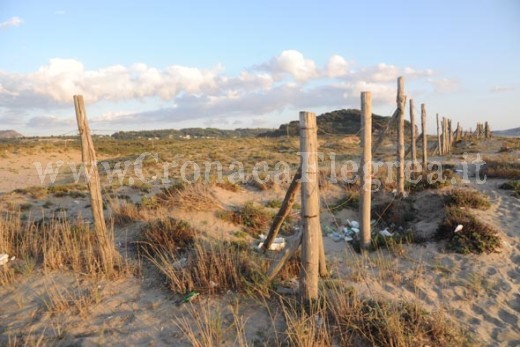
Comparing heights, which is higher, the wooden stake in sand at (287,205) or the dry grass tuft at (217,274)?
the wooden stake in sand at (287,205)

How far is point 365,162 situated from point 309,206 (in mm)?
2751

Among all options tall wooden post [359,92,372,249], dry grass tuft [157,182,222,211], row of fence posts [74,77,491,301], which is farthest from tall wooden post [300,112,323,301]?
dry grass tuft [157,182,222,211]

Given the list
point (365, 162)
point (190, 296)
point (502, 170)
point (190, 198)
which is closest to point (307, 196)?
point (190, 296)

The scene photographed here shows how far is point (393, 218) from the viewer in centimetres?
846

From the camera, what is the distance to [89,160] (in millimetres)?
5656

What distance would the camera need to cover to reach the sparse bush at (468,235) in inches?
249

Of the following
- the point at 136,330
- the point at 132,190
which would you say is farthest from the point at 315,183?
the point at 132,190

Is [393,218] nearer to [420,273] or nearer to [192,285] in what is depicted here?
[420,273]

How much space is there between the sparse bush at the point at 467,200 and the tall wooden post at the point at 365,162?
262cm

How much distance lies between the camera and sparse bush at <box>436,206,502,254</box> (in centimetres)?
632

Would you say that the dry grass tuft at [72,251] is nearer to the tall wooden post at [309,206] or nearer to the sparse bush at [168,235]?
the sparse bush at [168,235]

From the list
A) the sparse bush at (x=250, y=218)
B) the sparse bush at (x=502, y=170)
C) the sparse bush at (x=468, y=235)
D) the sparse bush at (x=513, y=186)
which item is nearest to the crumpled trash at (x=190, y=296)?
the sparse bush at (x=250, y=218)

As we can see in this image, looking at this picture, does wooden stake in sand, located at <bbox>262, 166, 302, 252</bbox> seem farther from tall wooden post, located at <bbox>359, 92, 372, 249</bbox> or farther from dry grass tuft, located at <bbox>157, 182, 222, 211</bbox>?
dry grass tuft, located at <bbox>157, 182, 222, 211</bbox>

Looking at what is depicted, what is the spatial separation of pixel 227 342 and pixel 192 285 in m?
1.12
